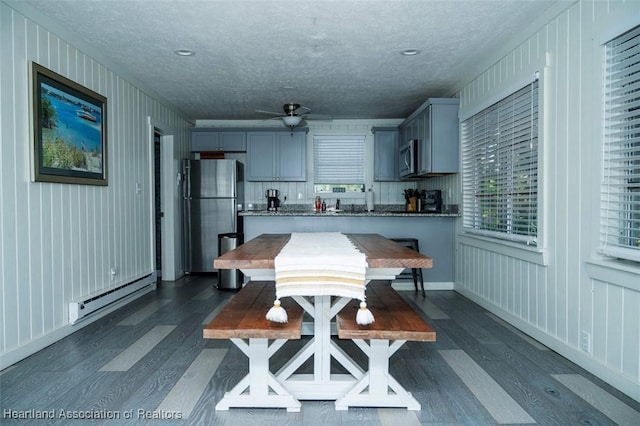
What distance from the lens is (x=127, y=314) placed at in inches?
144

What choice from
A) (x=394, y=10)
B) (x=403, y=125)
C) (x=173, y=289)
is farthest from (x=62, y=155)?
(x=403, y=125)

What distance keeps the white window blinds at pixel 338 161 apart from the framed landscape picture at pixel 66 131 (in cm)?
364

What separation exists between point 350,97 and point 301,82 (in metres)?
0.90

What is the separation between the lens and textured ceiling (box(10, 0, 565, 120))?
8.76 ft

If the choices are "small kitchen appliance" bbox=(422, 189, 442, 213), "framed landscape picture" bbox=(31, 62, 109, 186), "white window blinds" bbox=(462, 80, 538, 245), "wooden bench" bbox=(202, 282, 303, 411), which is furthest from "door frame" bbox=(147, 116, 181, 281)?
"white window blinds" bbox=(462, 80, 538, 245)

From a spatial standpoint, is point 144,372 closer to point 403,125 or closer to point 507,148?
point 507,148

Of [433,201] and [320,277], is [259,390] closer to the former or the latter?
[320,277]

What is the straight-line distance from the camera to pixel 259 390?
1.96 m

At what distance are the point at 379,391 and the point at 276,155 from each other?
485 cm

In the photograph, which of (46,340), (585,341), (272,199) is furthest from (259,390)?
(272,199)

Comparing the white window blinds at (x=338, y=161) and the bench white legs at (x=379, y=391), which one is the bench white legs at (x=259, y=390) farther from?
the white window blinds at (x=338, y=161)

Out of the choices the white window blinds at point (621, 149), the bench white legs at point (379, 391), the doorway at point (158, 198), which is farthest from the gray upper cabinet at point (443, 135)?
the doorway at point (158, 198)

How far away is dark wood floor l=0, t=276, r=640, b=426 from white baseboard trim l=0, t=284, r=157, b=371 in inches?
2.0

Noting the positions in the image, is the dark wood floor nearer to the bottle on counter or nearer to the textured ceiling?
the textured ceiling
